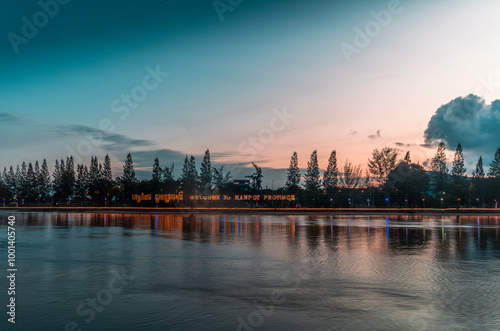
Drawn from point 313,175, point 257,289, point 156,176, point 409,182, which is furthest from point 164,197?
point 257,289

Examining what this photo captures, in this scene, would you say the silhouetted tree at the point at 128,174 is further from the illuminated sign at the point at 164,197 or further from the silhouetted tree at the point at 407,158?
the silhouetted tree at the point at 407,158

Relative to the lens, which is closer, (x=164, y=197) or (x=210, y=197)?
(x=210, y=197)

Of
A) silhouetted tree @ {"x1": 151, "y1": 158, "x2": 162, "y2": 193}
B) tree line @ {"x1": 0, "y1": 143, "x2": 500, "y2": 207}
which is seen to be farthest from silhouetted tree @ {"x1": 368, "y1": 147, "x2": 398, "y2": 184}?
silhouetted tree @ {"x1": 151, "y1": 158, "x2": 162, "y2": 193}

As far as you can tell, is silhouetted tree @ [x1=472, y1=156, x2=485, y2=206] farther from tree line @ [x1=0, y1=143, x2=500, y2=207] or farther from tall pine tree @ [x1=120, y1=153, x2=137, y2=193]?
tall pine tree @ [x1=120, y1=153, x2=137, y2=193]

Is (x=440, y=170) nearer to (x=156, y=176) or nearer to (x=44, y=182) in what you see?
(x=156, y=176)

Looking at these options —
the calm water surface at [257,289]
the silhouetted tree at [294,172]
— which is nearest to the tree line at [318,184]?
the silhouetted tree at [294,172]

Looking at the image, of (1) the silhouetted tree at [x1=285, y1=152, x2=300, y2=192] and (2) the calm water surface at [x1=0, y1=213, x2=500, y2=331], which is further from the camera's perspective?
(1) the silhouetted tree at [x1=285, y1=152, x2=300, y2=192]

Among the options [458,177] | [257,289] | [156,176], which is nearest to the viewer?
[257,289]

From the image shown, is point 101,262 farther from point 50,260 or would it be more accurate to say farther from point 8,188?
point 8,188

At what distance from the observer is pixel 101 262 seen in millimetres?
17266

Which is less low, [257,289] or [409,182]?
[409,182]

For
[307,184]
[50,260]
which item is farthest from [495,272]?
[307,184]

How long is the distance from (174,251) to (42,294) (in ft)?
31.9

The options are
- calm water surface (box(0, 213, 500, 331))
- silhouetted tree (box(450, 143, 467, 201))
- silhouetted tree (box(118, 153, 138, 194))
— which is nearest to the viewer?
calm water surface (box(0, 213, 500, 331))
